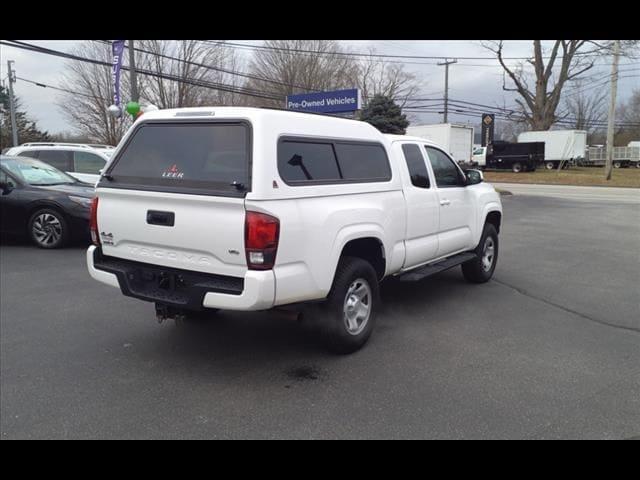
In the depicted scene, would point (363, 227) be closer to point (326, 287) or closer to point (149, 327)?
point (326, 287)

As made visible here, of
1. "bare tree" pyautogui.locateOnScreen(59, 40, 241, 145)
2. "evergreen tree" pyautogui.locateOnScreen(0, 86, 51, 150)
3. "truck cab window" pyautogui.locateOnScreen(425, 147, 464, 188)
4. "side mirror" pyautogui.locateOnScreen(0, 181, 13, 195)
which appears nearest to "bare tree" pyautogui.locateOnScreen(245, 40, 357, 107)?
"bare tree" pyautogui.locateOnScreen(59, 40, 241, 145)

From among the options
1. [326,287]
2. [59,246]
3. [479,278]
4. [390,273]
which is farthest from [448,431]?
[59,246]

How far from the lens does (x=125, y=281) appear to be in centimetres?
410

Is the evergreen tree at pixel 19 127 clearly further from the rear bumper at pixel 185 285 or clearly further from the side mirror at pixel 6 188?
the rear bumper at pixel 185 285

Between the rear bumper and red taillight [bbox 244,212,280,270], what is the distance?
0.25 ft

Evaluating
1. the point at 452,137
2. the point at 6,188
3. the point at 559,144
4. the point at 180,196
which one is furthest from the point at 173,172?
the point at 559,144

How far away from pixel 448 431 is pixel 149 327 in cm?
311

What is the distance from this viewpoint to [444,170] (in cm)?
618

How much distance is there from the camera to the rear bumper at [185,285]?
3561mm

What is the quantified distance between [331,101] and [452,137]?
18.7m

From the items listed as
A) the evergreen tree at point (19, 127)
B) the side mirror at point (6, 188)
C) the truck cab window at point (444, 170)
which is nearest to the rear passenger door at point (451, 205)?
the truck cab window at point (444, 170)

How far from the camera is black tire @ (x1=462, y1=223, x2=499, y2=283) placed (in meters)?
6.83

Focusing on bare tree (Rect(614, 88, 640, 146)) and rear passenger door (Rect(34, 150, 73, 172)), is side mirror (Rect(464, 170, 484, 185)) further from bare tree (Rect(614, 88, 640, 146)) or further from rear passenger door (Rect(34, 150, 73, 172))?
bare tree (Rect(614, 88, 640, 146))

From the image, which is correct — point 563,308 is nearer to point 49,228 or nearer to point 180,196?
point 180,196
